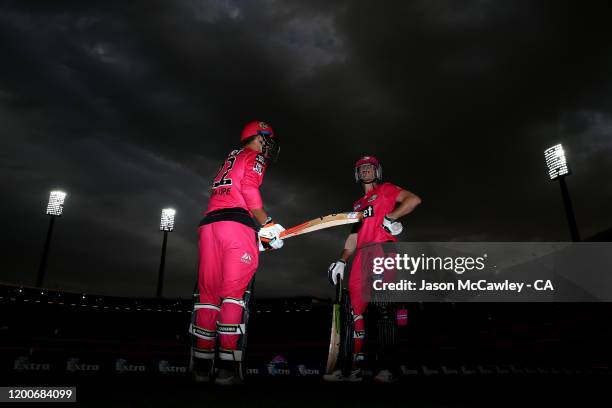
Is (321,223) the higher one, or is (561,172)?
(561,172)

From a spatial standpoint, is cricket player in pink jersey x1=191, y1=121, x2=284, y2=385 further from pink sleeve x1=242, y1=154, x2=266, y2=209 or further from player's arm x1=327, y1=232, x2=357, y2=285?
player's arm x1=327, y1=232, x2=357, y2=285

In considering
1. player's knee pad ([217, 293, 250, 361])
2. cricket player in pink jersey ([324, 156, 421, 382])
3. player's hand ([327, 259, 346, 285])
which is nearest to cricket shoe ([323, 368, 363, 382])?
cricket player in pink jersey ([324, 156, 421, 382])

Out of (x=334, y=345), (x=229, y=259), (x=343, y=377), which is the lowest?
(x=343, y=377)

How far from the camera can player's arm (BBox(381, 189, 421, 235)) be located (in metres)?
5.24

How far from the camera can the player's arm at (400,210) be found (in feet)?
17.2

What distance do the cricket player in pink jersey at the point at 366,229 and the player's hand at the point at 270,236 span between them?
1.53 m

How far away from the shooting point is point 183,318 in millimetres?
21141

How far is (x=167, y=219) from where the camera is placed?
94.7ft

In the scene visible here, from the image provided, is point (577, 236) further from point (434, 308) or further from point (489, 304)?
point (434, 308)

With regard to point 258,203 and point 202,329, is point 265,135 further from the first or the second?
point 202,329

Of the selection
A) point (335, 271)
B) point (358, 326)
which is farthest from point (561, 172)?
point (358, 326)

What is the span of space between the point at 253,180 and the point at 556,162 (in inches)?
820

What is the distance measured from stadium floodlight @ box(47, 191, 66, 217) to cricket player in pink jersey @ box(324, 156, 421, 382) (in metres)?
26.6

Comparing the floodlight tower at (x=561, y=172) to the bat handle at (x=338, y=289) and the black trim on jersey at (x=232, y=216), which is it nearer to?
the bat handle at (x=338, y=289)
